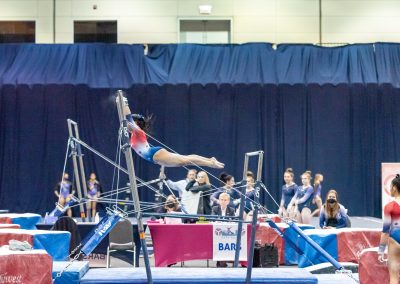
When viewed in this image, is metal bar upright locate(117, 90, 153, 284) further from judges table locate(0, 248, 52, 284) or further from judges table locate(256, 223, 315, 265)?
judges table locate(256, 223, 315, 265)

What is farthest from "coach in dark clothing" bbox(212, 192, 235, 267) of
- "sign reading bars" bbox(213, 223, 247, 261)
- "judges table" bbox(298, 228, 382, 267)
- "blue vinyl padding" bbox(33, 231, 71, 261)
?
"blue vinyl padding" bbox(33, 231, 71, 261)

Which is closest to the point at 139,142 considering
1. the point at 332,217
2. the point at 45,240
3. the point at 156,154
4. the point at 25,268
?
the point at 156,154

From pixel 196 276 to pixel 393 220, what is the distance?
182 cm

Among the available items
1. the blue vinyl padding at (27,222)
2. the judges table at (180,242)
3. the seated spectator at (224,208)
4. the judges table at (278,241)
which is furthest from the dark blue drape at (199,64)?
the judges table at (180,242)

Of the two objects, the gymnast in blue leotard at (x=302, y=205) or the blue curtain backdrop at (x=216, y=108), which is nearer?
the gymnast in blue leotard at (x=302, y=205)

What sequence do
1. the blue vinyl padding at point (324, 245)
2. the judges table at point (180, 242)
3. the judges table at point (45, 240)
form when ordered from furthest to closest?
1. the judges table at point (180, 242)
2. the blue vinyl padding at point (324, 245)
3. the judges table at point (45, 240)

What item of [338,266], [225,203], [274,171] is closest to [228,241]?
[225,203]

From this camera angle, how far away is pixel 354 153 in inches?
788

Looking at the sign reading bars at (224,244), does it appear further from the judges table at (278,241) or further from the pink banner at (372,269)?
the pink banner at (372,269)

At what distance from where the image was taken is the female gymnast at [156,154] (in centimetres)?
675

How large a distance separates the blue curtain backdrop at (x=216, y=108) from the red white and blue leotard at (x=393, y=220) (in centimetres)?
1270

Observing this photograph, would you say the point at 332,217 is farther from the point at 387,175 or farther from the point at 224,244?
the point at 387,175

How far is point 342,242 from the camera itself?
33.8 ft

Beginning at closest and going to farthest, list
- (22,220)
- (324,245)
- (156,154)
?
(156,154)
(324,245)
(22,220)
